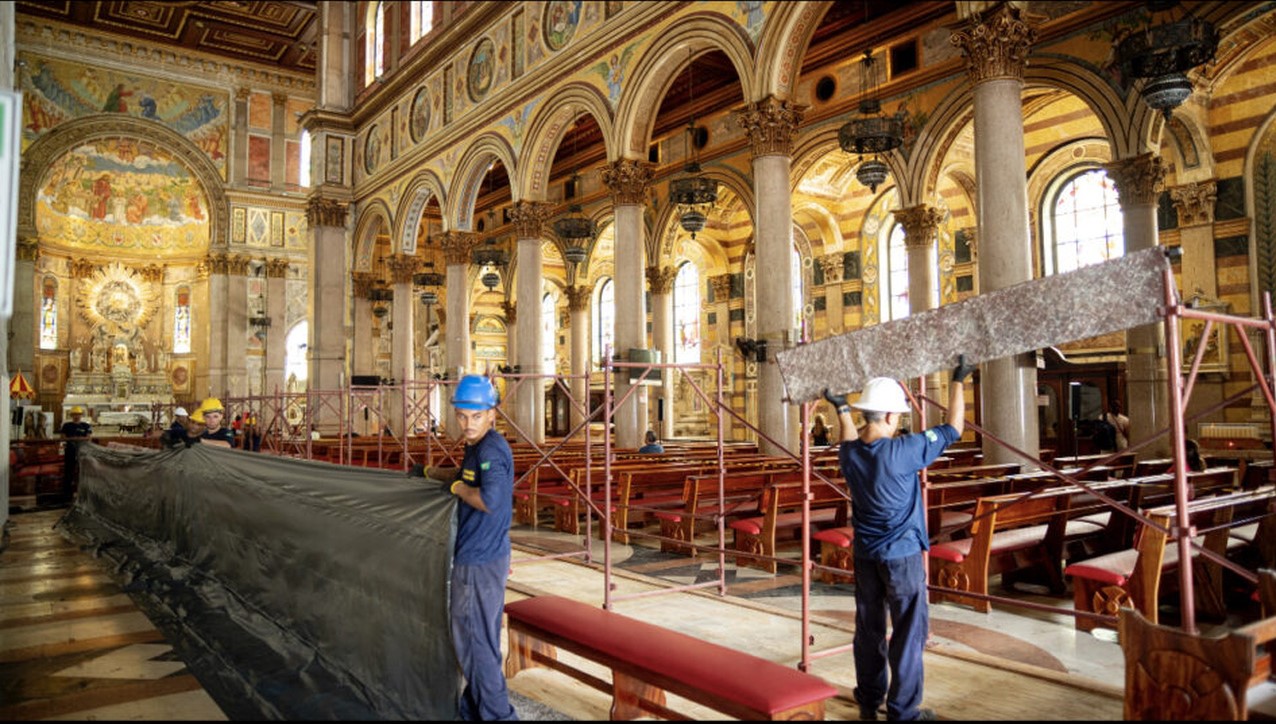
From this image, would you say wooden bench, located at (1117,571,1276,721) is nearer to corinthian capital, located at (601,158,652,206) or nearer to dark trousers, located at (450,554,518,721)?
dark trousers, located at (450,554,518,721)

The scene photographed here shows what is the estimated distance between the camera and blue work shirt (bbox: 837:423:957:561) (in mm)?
3814

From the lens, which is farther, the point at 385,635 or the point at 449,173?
the point at 449,173

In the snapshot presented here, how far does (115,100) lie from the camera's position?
2686cm

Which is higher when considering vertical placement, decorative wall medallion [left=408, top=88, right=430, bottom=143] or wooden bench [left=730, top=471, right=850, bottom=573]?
decorative wall medallion [left=408, top=88, right=430, bottom=143]

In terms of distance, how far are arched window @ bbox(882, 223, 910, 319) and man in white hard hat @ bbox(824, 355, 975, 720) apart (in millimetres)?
17913

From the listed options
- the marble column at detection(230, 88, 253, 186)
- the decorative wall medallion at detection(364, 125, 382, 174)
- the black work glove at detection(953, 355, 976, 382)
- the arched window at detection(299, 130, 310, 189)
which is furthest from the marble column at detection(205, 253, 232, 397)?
the black work glove at detection(953, 355, 976, 382)

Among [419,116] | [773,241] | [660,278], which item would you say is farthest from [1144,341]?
[419,116]

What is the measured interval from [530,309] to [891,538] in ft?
48.2

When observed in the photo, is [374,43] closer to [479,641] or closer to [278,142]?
[278,142]

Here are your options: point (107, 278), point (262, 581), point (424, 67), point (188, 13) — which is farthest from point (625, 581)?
point (107, 278)

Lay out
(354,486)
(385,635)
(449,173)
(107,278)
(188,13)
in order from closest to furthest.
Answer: (385,635)
(354,486)
(449,173)
(188,13)
(107,278)

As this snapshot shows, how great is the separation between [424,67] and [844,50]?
37.0ft

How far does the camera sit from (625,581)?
23.9 ft

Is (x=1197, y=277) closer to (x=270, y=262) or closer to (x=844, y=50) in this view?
(x=844, y=50)
